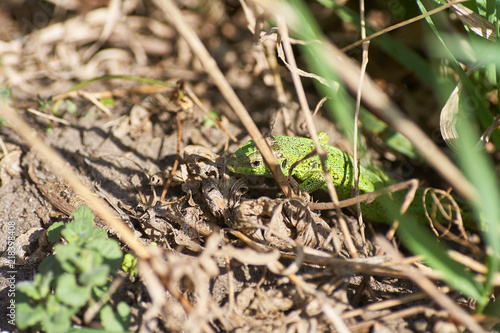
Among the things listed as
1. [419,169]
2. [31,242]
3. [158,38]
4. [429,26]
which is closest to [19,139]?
[31,242]

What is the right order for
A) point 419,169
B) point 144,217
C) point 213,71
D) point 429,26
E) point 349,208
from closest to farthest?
1. point 213,71
2. point 144,217
3. point 429,26
4. point 349,208
5. point 419,169

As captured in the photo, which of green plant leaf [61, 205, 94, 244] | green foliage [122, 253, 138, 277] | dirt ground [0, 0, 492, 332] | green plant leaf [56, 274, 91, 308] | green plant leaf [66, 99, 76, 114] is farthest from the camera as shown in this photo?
green plant leaf [66, 99, 76, 114]

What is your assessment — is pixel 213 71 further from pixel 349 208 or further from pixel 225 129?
pixel 349 208

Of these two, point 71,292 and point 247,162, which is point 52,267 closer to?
point 71,292

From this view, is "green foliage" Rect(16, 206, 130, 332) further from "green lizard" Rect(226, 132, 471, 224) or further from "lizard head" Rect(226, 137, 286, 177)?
"green lizard" Rect(226, 132, 471, 224)

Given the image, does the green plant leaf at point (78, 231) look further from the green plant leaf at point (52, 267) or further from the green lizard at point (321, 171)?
the green lizard at point (321, 171)

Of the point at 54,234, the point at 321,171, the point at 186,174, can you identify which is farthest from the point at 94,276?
the point at 321,171

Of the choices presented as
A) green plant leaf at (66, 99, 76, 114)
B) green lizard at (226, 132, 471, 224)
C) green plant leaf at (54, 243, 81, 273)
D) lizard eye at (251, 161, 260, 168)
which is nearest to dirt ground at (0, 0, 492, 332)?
green plant leaf at (66, 99, 76, 114)
